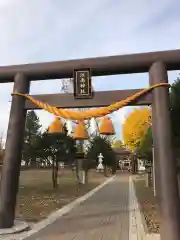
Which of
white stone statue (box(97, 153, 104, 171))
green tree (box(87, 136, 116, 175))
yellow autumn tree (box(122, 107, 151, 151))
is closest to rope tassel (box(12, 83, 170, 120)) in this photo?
yellow autumn tree (box(122, 107, 151, 151))

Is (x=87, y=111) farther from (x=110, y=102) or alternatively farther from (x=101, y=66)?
(x=101, y=66)

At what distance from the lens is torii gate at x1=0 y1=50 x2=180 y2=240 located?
6.62 meters

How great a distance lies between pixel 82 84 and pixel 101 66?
0.62 meters

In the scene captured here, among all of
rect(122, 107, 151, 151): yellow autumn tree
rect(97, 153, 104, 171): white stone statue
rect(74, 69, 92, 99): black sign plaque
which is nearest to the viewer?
rect(74, 69, 92, 99): black sign plaque

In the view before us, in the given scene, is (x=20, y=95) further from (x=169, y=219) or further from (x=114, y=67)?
(x=169, y=219)

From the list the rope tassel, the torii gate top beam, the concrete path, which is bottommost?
the concrete path

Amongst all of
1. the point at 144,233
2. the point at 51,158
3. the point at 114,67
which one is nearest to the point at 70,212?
the point at 144,233

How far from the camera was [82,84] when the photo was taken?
776 cm

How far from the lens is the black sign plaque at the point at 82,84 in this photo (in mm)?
7682

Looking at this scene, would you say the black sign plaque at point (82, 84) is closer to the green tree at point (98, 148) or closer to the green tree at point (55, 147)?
the green tree at point (55, 147)

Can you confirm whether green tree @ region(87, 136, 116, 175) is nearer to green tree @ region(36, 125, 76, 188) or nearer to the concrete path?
green tree @ region(36, 125, 76, 188)

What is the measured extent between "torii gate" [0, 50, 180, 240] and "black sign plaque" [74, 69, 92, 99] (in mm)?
118

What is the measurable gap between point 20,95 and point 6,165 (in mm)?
1773

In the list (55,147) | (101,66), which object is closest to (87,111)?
(101,66)
